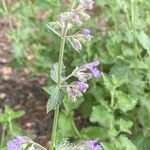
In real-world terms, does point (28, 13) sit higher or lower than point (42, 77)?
higher

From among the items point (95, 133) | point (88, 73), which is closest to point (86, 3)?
point (88, 73)

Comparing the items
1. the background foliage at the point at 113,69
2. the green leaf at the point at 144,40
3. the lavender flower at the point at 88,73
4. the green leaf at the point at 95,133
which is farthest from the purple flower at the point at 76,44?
the green leaf at the point at 144,40

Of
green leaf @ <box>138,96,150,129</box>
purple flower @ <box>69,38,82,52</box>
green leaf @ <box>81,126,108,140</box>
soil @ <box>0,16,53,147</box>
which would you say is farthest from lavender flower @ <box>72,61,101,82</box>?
soil @ <box>0,16,53,147</box>

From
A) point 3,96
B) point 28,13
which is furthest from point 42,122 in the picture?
point 28,13

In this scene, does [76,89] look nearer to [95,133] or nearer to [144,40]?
[95,133]

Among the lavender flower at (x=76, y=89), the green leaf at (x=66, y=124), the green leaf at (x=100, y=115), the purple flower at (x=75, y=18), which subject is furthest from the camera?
the green leaf at (x=66, y=124)

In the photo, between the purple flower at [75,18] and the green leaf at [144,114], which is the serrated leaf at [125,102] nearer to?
the green leaf at [144,114]

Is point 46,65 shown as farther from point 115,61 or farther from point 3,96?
point 3,96
